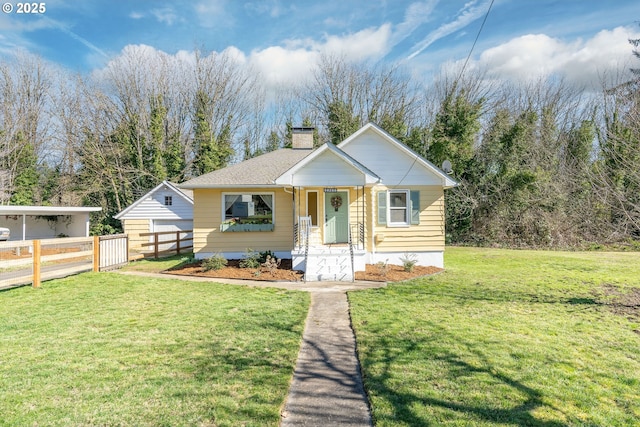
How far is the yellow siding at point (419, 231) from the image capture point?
13008mm

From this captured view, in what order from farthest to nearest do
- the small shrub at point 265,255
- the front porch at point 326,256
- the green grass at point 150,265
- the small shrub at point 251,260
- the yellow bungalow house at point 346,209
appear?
the yellow bungalow house at point 346,209 → the green grass at point 150,265 → the small shrub at point 265,255 → the small shrub at point 251,260 → the front porch at point 326,256

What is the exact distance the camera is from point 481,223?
21.6 metres

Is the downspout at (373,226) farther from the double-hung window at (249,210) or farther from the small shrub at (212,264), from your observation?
the small shrub at (212,264)

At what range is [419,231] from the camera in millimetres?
13031

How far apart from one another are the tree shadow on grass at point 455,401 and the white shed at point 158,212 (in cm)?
1749

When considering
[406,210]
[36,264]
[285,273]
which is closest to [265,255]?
[285,273]

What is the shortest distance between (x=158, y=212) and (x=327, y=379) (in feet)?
59.7

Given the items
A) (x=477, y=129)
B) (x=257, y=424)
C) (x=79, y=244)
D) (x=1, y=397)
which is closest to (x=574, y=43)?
(x=477, y=129)

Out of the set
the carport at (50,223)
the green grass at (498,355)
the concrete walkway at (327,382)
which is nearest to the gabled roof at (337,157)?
the green grass at (498,355)

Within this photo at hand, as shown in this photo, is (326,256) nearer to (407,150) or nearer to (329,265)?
(329,265)

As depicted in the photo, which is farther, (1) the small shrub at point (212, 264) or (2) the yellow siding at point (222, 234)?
(2) the yellow siding at point (222, 234)

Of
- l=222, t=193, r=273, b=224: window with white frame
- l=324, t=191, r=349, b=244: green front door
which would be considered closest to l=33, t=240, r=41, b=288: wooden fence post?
l=222, t=193, r=273, b=224: window with white frame

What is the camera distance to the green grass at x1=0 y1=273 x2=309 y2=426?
314 centimetres

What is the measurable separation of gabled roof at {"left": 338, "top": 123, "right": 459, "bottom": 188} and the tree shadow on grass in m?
9.34
